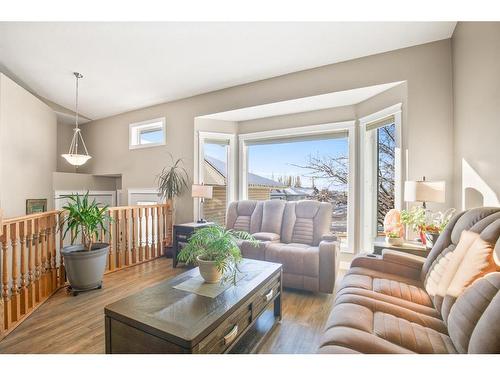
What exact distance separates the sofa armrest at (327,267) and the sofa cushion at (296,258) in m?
0.05

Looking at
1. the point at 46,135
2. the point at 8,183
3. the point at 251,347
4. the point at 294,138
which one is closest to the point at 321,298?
the point at 251,347

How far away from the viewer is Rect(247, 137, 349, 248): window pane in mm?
3746

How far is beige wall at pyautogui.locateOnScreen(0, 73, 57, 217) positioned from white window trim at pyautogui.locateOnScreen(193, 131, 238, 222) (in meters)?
2.76

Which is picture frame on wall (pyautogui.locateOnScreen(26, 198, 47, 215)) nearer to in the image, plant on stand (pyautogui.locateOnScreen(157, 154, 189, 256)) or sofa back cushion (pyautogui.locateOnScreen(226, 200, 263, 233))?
plant on stand (pyautogui.locateOnScreen(157, 154, 189, 256))

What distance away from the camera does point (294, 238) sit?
330 cm

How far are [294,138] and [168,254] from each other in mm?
2904

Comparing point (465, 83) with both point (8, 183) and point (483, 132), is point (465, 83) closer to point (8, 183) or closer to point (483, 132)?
point (483, 132)

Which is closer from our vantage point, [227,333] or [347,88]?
[227,333]

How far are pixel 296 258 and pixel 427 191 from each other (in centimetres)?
144

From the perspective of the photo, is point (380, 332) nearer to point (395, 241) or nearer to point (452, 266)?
point (452, 266)

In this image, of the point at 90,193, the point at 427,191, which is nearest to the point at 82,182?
the point at 90,193

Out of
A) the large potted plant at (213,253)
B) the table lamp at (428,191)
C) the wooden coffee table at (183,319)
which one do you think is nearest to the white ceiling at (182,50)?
the table lamp at (428,191)

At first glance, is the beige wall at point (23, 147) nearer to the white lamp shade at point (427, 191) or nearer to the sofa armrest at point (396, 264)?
the sofa armrest at point (396, 264)

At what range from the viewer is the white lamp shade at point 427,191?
2188 millimetres
